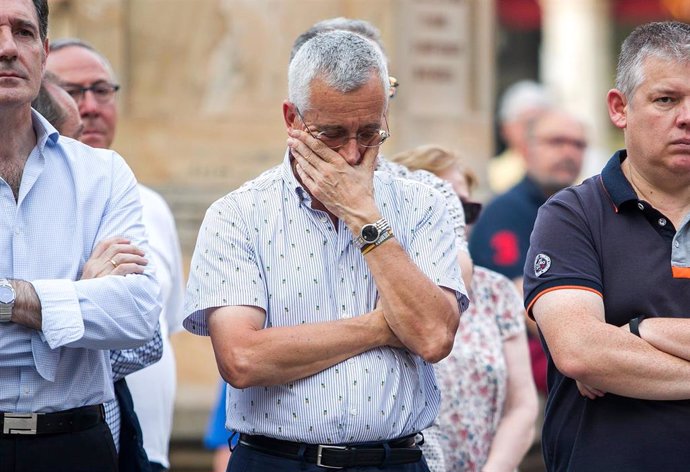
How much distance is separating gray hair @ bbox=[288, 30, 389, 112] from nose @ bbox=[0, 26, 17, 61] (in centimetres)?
88

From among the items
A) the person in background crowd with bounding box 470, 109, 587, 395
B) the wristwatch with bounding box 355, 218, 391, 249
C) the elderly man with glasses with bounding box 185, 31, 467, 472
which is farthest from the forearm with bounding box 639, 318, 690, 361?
the person in background crowd with bounding box 470, 109, 587, 395

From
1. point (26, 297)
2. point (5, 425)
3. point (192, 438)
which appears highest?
point (26, 297)

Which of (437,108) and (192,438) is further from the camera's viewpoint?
(437,108)

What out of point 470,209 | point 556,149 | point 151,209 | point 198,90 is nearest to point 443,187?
point 470,209

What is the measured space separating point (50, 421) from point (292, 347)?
770 millimetres

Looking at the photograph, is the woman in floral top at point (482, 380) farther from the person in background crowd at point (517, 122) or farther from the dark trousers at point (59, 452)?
the person in background crowd at point (517, 122)

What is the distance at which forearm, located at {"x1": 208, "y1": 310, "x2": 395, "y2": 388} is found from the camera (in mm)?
4102

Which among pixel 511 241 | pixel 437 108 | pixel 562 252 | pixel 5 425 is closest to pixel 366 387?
pixel 562 252

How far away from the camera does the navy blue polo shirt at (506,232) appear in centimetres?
816

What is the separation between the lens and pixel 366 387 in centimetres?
412

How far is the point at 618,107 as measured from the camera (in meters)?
4.65

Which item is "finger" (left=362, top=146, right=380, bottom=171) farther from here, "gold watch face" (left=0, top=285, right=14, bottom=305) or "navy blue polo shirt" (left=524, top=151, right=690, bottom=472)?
"gold watch face" (left=0, top=285, right=14, bottom=305)

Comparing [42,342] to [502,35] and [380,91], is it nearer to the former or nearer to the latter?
[380,91]

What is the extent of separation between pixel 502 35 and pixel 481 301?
1863cm
